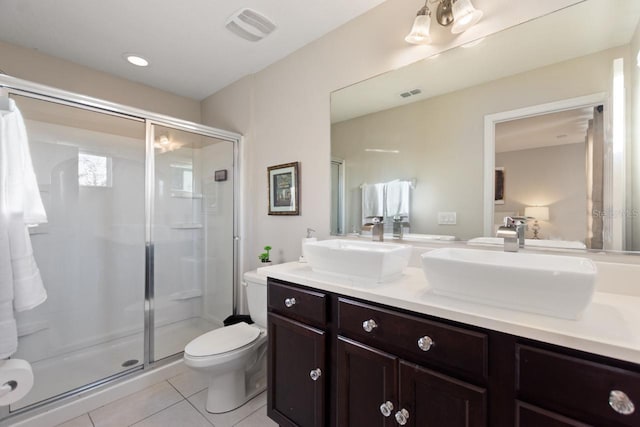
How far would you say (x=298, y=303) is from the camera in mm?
1274

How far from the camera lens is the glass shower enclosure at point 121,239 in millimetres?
2006

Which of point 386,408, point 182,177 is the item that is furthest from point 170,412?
point 182,177

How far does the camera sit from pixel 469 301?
91 cm

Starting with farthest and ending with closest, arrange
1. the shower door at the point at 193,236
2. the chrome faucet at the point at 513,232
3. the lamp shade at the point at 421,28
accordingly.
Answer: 1. the shower door at the point at 193,236
2. the lamp shade at the point at 421,28
3. the chrome faucet at the point at 513,232

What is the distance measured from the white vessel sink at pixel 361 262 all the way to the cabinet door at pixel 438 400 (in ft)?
1.09

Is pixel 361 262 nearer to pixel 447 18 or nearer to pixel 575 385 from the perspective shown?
pixel 575 385

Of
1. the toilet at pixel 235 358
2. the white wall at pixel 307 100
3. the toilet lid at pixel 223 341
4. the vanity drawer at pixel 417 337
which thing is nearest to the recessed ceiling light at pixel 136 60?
the white wall at pixel 307 100

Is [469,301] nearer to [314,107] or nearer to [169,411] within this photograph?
[314,107]

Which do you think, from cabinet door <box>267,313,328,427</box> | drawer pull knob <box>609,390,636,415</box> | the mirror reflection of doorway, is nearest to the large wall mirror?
the mirror reflection of doorway

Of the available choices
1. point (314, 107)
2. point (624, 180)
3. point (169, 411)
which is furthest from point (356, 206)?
point (169, 411)

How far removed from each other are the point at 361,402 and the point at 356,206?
1.04m

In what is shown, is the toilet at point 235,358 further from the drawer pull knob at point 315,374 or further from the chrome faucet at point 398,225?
the chrome faucet at point 398,225

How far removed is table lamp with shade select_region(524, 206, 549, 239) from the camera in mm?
1168

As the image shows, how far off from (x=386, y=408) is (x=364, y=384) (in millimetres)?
107
